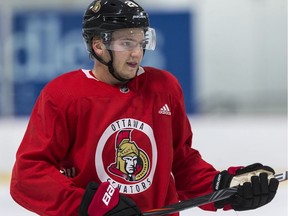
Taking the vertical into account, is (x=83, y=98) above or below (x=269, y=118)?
above

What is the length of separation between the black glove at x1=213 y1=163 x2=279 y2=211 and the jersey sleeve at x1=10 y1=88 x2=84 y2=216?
45 cm

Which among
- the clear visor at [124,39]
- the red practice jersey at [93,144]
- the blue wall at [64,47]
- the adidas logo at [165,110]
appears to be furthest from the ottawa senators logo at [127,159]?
the blue wall at [64,47]

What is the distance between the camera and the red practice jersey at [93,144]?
2143mm

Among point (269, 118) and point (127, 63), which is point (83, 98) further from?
point (269, 118)

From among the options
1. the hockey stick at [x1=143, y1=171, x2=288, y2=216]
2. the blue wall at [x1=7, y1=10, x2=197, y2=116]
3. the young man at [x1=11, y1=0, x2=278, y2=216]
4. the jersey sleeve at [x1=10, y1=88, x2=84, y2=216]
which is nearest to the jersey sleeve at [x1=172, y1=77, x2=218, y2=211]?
the young man at [x1=11, y1=0, x2=278, y2=216]

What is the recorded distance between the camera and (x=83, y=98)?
219 cm

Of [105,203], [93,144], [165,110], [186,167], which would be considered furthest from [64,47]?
[105,203]

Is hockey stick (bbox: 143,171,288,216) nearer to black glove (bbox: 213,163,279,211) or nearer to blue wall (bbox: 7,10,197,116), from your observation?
black glove (bbox: 213,163,279,211)

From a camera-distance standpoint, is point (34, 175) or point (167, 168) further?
point (167, 168)

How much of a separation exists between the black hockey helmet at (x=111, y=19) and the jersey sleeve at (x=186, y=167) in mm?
249

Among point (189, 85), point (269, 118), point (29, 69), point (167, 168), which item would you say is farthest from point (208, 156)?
point (167, 168)

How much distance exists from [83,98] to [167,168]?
1.04ft

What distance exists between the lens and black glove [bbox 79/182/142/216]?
2.04 m

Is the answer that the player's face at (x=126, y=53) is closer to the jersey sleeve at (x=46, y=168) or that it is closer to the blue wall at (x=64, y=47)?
the jersey sleeve at (x=46, y=168)
